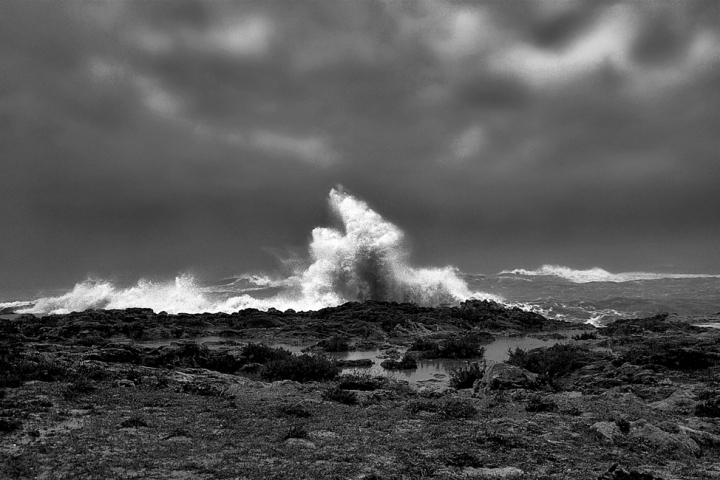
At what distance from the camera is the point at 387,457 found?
21.8 feet

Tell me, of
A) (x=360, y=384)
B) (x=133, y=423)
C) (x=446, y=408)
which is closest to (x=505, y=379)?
(x=446, y=408)

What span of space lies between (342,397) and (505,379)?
5.05 m

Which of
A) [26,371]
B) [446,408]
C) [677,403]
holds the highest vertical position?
[26,371]

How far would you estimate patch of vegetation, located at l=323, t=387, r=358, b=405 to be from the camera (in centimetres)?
1098

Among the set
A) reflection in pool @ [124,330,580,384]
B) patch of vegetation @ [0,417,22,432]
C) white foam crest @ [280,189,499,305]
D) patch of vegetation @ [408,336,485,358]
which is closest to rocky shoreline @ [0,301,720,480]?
patch of vegetation @ [0,417,22,432]

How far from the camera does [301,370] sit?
15.3m

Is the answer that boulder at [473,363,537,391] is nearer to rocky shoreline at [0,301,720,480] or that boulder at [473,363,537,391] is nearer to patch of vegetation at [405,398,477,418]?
rocky shoreline at [0,301,720,480]

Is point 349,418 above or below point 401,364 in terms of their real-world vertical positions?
above

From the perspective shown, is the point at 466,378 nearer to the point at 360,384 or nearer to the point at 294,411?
the point at 360,384

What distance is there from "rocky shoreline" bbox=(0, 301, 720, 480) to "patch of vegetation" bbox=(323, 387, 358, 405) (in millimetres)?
71

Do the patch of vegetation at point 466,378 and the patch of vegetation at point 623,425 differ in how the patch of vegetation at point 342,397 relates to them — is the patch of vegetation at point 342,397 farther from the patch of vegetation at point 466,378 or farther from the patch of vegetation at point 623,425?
the patch of vegetation at point 623,425

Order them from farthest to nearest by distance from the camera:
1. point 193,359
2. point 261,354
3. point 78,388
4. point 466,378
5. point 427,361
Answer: point 427,361
point 261,354
point 193,359
point 466,378
point 78,388

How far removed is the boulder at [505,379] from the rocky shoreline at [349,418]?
1.6 inches

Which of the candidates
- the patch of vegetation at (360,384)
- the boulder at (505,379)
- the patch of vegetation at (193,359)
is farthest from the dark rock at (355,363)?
the boulder at (505,379)
